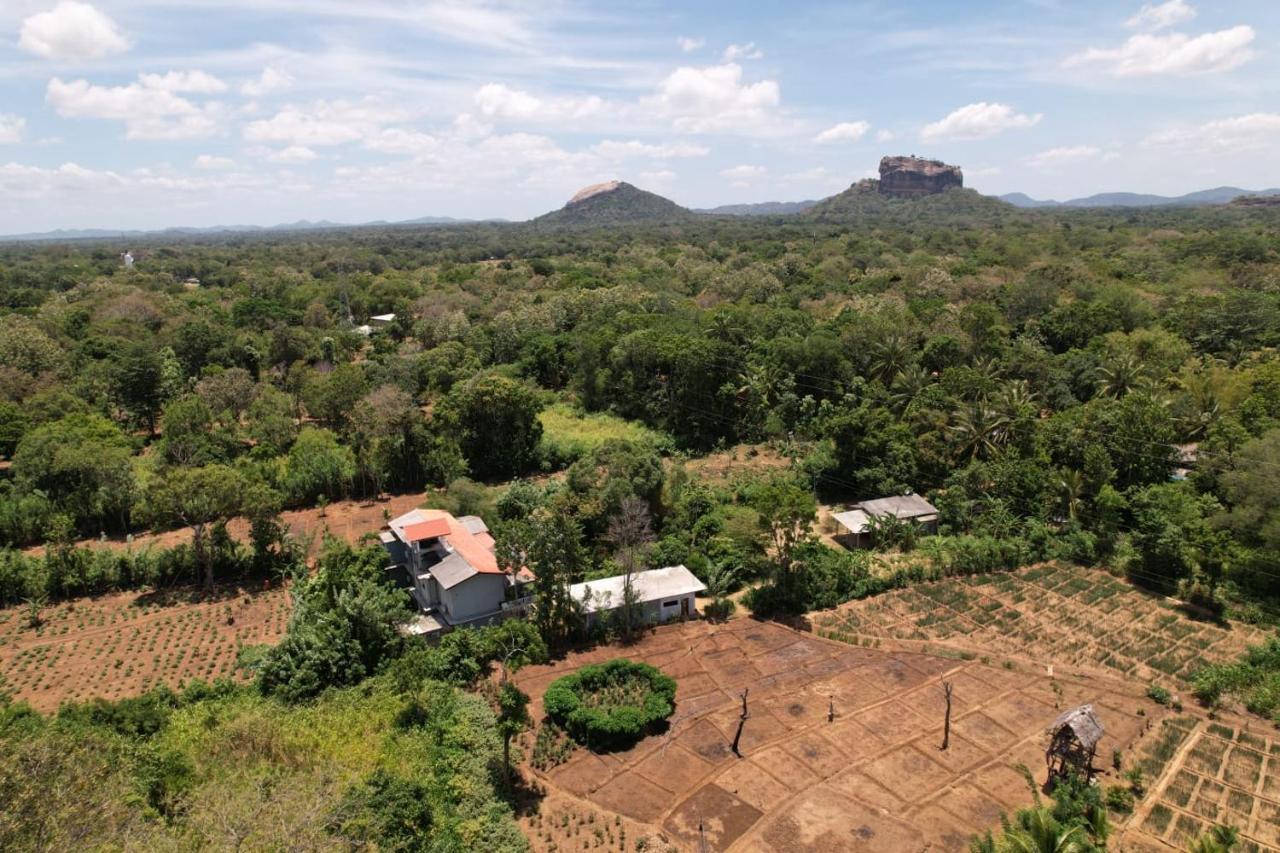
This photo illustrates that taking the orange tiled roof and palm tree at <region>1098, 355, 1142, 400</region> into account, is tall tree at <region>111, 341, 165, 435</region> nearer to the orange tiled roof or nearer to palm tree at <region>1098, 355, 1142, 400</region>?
the orange tiled roof

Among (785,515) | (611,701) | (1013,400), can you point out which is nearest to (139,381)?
(611,701)

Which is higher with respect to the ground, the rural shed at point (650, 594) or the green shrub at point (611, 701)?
the rural shed at point (650, 594)

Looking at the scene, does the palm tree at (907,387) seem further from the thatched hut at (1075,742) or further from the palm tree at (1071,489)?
the thatched hut at (1075,742)

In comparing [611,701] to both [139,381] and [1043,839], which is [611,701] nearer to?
[1043,839]

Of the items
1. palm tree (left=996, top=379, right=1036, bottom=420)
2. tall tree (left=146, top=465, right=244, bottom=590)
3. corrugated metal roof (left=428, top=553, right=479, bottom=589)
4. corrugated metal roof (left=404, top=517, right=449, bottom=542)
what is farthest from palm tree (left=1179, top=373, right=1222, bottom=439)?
tall tree (left=146, top=465, right=244, bottom=590)

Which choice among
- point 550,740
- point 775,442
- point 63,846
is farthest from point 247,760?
point 775,442

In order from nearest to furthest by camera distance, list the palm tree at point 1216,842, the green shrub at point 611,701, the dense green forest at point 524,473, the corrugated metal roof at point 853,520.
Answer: the palm tree at point 1216,842 → the dense green forest at point 524,473 → the green shrub at point 611,701 → the corrugated metal roof at point 853,520

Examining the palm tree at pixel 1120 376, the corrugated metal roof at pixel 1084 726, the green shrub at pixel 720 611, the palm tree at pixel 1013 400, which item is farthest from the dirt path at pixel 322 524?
the palm tree at pixel 1120 376
